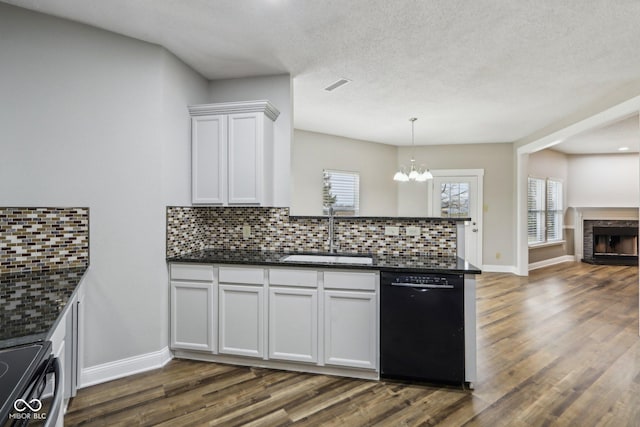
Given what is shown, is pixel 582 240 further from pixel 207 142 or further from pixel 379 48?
pixel 207 142

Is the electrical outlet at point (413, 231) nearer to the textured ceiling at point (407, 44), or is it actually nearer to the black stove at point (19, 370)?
the textured ceiling at point (407, 44)

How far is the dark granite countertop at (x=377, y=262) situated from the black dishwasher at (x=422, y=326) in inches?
2.0

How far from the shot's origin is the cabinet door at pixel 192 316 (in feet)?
8.88

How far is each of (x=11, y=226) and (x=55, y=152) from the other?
59cm

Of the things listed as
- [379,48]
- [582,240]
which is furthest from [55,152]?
[582,240]

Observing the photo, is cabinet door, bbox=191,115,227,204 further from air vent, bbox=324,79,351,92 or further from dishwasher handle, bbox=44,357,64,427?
dishwasher handle, bbox=44,357,64,427

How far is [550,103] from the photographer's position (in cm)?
429

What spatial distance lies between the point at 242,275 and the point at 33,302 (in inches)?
52.9

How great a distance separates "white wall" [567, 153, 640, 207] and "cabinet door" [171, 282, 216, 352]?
886 centimetres

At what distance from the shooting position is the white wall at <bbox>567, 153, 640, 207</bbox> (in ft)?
24.7

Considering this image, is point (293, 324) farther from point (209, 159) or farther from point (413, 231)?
point (209, 159)

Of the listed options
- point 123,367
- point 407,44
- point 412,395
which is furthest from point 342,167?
point 123,367

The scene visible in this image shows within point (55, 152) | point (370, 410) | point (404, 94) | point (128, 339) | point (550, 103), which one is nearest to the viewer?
point (370, 410)

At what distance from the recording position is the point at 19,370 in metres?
0.92
